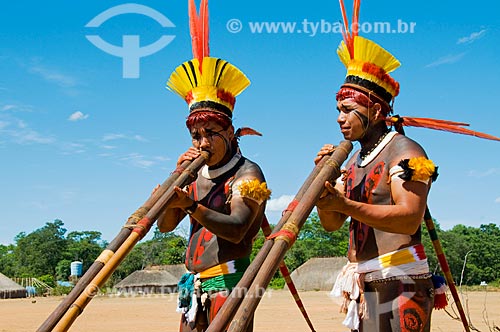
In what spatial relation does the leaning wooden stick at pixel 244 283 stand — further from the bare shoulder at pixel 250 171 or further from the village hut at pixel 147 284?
the village hut at pixel 147 284

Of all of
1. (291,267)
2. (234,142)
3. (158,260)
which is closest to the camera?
(234,142)

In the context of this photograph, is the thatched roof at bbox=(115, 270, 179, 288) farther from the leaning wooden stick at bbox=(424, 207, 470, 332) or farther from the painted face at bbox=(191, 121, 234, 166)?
the leaning wooden stick at bbox=(424, 207, 470, 332)

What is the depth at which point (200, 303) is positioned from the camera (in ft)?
13.7

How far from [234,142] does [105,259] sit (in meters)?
1.53

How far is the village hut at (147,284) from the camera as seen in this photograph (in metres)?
41.2

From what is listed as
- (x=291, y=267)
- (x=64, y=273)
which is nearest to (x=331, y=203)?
(x=291, y=267)

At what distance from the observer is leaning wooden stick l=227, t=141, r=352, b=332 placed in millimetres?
2539

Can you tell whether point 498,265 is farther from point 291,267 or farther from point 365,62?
point 365,62

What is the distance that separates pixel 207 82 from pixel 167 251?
182 ft

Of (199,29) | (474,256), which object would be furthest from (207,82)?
(474,256)

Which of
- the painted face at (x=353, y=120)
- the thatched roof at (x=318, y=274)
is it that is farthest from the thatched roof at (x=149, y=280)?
the painted face at (x=353, y=120)

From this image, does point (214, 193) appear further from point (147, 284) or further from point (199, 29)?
point (147, 284)

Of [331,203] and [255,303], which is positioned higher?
[331,203]

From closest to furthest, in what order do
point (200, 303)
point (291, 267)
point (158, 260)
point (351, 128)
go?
1. point (351, 128)
2. point (200, 303)
3. point (291, 267)
4. point (158, 260)
